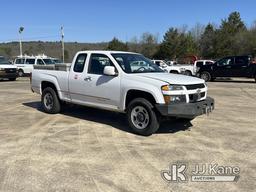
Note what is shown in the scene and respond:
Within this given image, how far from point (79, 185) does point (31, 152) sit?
1863 millimetres

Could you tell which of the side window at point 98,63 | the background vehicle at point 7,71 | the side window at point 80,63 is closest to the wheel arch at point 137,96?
the side window at point 98,63

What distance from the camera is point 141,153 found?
20.2 feet

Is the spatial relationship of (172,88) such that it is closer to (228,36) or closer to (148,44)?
(228,36)

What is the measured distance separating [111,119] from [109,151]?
2945 millimetres

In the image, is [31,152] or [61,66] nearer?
[31,152]

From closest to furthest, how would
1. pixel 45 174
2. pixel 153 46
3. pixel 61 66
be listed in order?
pixel 45 174 < pixel 61 66 < pixel 153 46

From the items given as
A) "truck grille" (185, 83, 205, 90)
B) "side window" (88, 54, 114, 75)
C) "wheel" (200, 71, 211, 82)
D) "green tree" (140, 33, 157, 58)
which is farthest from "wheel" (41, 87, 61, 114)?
"green tree" (140, 33, 157, 58)

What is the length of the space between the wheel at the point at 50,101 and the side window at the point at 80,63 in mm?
1237

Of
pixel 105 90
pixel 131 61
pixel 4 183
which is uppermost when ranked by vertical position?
pixel 131 61

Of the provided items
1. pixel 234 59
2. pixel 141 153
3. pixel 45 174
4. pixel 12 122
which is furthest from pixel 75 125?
pixel 234 59

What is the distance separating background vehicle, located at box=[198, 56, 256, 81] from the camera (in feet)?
74.5

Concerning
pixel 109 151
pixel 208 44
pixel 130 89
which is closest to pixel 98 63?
pixel 130 89

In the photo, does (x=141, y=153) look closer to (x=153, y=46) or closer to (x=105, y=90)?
(x=105, y=90)

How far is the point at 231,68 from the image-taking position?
23.2 m
